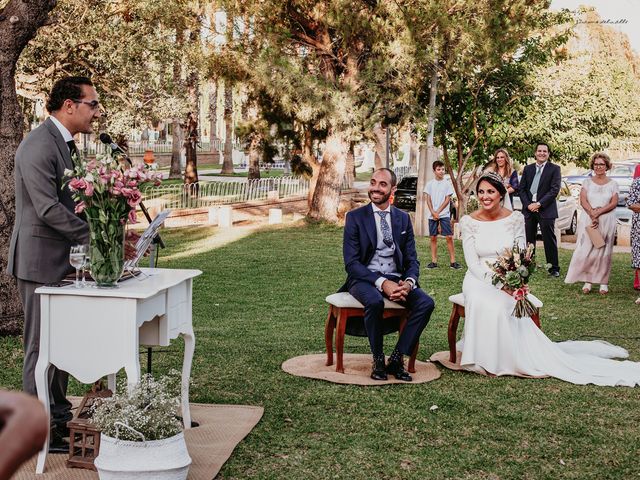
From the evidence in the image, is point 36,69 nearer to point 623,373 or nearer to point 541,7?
point 541,7

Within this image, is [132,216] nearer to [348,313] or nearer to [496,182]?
[348,313]

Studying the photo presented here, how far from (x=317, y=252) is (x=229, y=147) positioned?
33235 millimetres

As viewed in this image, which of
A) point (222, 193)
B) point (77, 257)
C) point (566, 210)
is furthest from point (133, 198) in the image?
point (222, 193)

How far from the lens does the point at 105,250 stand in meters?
5.47

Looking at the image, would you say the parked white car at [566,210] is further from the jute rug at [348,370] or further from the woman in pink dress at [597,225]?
the jute rug at [348,370]

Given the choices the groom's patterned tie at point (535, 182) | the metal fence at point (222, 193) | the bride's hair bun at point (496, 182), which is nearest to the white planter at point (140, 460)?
the bride's hair bun at point (496, 182)

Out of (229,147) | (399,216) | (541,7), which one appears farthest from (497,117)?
(229,147)

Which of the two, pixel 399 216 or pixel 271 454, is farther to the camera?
pixel 399 216

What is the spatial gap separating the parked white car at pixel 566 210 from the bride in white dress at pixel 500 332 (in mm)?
14867

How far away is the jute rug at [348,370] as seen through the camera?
7.95 meters

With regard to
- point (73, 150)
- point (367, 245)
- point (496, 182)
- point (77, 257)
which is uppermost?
point (73, 150)

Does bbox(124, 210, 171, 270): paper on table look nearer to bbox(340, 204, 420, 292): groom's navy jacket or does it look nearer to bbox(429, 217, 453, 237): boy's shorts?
bbox(340, 204, 420, 292): groom's navy jacket

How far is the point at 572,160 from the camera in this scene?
2828cm

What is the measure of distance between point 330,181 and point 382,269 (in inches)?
698
